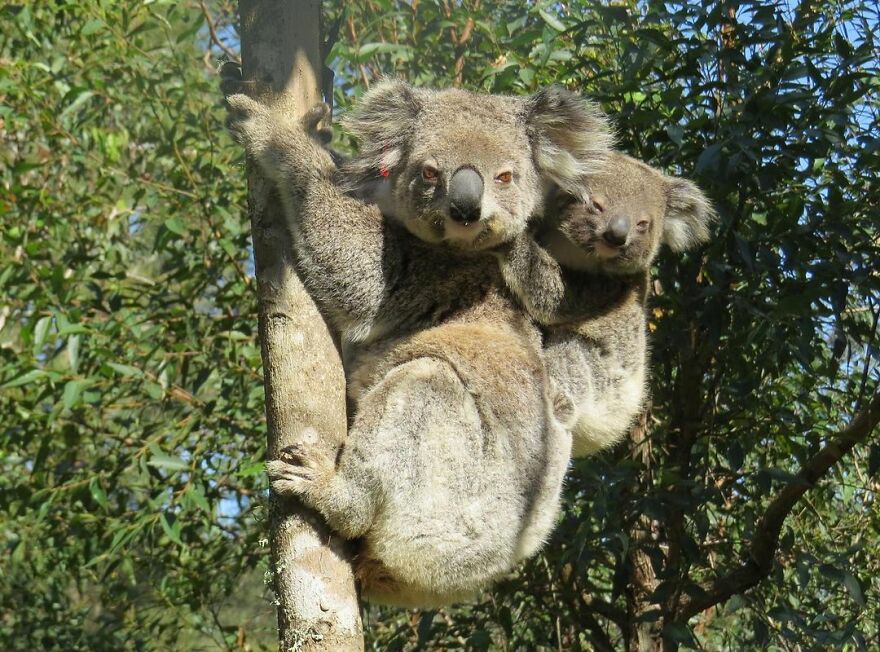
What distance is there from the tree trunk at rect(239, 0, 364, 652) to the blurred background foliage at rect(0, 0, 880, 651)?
634mm

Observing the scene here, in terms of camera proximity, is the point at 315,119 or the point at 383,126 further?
the point at 383,126

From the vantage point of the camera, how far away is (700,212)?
12.7ft

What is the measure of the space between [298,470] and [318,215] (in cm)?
84

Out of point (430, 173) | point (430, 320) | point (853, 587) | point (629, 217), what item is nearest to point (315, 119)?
point (430, 173)

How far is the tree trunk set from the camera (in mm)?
2410

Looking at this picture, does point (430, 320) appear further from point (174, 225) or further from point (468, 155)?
point (174, 225)

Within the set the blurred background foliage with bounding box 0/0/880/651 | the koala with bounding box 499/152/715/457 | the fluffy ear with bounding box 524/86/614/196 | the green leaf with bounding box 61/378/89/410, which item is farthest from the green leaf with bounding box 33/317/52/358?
the fluffy ear with bounding box 524/86/614/196

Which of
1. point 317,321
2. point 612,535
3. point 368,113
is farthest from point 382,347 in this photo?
point 612,535

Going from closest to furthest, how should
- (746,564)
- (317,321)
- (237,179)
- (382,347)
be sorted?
(317,321) → (382,347) → (746,564) → (237,179)

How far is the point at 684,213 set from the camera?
3885 millimetres

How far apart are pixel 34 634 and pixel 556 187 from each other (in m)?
4.69

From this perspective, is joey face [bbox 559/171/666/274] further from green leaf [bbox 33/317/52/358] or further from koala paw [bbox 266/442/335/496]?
green leaf [bbox 33/317/52/358]

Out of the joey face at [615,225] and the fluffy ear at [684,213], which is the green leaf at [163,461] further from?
the fluffy ear at [684,213]

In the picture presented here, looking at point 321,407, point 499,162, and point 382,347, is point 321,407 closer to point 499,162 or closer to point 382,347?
point 382,347
